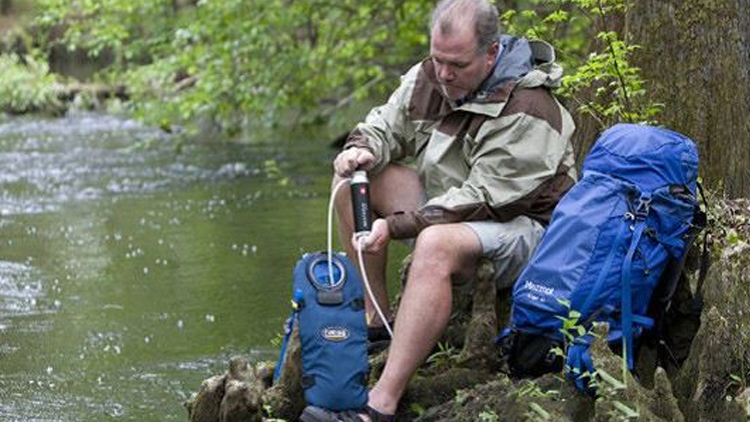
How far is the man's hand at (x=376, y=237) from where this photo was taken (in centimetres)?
555

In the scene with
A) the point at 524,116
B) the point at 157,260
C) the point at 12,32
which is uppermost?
the point at 524,116

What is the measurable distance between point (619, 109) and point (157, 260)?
6.06 metres

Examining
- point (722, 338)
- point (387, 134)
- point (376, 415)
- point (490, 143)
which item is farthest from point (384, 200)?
point (722, 338)

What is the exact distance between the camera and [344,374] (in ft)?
17.0

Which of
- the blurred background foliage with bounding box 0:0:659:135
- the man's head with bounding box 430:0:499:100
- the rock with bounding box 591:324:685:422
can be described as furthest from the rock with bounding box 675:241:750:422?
the blurred background foliage with bounding box 0:0:659:135

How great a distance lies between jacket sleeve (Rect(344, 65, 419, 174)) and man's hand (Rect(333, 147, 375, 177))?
102 mm

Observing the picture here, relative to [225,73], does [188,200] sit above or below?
below

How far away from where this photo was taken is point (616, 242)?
4.90 meters

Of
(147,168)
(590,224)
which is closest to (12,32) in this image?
(147,168)

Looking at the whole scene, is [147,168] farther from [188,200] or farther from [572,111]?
[572,111]

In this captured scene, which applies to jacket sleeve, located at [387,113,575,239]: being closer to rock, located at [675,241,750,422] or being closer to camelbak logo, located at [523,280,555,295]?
camelbak logo, located at [523,280,555,295]

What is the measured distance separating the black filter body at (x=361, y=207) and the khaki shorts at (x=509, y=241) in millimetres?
383

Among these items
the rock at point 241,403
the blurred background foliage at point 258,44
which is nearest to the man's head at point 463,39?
the rock at point 241,403

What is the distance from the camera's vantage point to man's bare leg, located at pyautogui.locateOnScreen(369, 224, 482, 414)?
17.3ft
